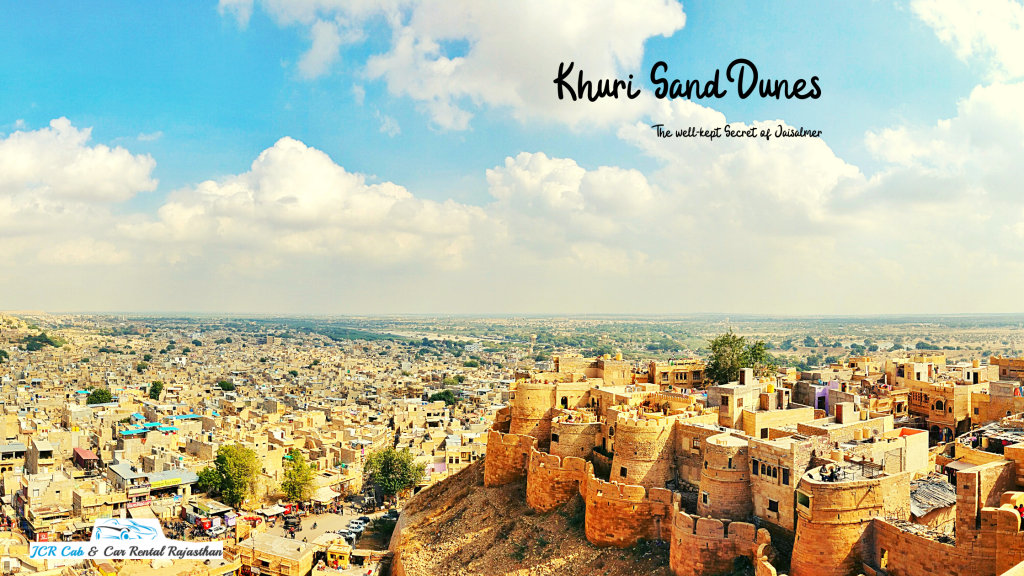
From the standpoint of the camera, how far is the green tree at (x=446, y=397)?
83.4 metres

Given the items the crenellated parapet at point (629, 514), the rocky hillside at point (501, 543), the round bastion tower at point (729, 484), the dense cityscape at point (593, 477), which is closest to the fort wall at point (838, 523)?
the dense cityscape at point (593, 477)

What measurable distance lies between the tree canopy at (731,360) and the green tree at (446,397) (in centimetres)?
4770

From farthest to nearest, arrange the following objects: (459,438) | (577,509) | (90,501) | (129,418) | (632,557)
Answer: (129,418), (459,438), (90,501), (577,509), (632,557)

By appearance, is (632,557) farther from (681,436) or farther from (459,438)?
(459,438)

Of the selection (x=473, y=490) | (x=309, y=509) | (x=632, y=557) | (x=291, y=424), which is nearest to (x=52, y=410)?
(x=291, y=424)

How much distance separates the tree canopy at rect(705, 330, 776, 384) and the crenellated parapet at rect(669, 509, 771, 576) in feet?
56.5

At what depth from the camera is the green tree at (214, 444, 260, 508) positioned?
4312 centimetres

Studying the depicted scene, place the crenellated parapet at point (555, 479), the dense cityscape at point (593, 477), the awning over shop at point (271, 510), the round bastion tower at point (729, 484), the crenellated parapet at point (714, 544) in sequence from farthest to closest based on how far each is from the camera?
the awning over shop at point (271, 510)
the crenellated parapet at point (555, 479)
the round bastion tower at point (729, 484)
the crenellated parapet at point (714, 544)
the dense cityscape at point (593, 477)

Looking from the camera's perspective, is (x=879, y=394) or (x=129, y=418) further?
(x=129, y=418)

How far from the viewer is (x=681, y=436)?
24797mm

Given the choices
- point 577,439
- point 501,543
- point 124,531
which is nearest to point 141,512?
point 124,531

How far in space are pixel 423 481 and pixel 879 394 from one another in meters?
28.3

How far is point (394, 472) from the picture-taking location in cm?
4481

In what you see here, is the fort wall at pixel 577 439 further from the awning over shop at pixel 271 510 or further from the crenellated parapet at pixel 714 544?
the awning over shop at pixel 271 510
